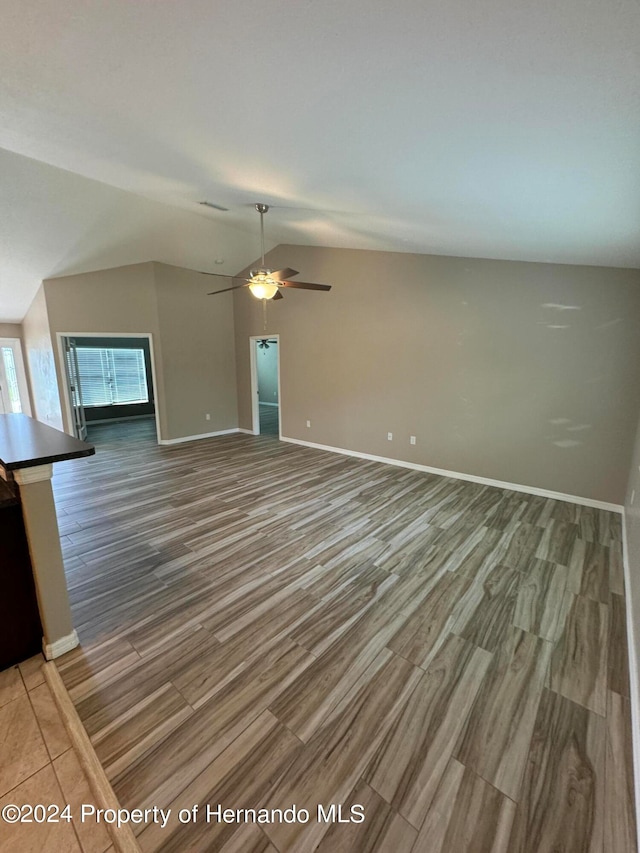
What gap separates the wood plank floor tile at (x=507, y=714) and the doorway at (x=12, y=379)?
934 centimetres

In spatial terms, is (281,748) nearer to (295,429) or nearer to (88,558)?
(88,558)

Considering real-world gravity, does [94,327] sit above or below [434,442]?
above

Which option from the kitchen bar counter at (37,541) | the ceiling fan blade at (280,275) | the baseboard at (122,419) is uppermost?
the ceiling fan blade at (280,275)

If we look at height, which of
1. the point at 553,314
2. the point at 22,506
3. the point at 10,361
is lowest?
the point at 22,506

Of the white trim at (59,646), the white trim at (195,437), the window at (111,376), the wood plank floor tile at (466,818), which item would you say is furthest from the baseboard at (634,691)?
the window at (111,376)

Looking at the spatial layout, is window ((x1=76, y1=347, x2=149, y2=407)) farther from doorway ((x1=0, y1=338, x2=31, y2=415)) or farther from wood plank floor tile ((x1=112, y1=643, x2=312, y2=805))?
wood plank floor tile ((x1=112, y1=643, x2=312, y2=805))

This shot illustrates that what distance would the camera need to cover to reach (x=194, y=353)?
22.1ft

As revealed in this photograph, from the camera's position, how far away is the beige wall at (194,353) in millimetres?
6301

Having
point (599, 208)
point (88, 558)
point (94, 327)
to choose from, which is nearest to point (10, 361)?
point (94, 327)

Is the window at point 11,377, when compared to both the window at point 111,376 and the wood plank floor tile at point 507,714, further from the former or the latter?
the wood plank floor tile at point 507,714

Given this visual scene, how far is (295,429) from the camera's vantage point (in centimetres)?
662

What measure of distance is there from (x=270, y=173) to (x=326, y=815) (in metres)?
3.52

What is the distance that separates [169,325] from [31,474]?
5.22 m

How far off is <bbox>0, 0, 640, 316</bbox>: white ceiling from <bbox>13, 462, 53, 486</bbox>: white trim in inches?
69.7
